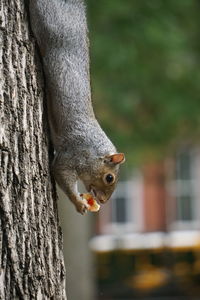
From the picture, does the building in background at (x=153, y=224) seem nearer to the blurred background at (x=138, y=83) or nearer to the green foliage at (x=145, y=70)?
the blurred background at (x=138, y=83)

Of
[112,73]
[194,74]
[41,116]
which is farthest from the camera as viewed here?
[194,74]

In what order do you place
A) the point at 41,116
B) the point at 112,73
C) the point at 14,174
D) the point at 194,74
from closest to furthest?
the point at 14,174 → the point at 41,116 → the point at 112,73 → the point at 194,74

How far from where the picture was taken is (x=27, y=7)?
147 inches

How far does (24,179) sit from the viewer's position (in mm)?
3545

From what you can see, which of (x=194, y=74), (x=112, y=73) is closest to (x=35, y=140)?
(x=112, y=73)

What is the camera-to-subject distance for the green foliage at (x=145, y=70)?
9.57 meters

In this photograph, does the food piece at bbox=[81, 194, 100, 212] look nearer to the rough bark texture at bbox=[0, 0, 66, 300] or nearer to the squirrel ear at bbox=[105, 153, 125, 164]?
the squirrel ear at bbox=[105, 153, 125, 164]

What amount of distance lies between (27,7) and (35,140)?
539mm

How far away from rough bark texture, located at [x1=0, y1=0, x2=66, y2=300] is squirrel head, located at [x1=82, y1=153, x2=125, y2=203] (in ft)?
1.88

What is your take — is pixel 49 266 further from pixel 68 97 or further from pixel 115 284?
pixel 115 284

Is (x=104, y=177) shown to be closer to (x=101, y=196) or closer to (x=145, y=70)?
(x=101, y=196)

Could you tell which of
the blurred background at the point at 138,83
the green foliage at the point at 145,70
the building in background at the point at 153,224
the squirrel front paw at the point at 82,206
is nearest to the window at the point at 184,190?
the building in background at the point at 153,224

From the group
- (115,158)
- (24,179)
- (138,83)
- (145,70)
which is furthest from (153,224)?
(24,179)

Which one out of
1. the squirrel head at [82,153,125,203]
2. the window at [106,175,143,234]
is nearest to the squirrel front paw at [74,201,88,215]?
the squirrel head at [82,153,125,203]
